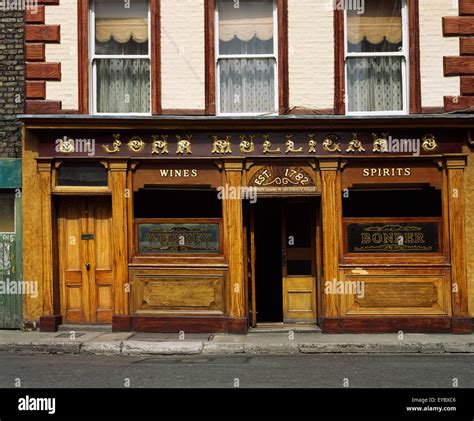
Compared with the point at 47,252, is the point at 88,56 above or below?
above

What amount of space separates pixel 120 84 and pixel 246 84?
2477 millimetres

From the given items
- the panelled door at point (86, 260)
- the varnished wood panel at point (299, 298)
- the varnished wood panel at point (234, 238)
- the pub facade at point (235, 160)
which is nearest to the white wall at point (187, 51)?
the pub facade at point (235, 160)

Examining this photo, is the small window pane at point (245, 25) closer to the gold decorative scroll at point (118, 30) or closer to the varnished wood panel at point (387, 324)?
the gold decorative scroll at point (118, 30)

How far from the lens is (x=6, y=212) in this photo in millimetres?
14531

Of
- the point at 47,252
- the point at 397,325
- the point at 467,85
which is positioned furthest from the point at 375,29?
the point at 47,252

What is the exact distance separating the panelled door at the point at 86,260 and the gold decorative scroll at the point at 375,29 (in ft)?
19.1

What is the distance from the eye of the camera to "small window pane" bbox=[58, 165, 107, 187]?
14.2m

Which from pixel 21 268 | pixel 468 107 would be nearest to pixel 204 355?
pixel 21 268

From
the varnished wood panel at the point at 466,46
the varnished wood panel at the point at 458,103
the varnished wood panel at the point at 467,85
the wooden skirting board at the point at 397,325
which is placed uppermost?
the varnished wood panel at the point at 466,46

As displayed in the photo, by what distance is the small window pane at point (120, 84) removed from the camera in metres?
14.5

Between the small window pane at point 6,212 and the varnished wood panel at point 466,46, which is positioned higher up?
the varnished wood panel at point 466,46

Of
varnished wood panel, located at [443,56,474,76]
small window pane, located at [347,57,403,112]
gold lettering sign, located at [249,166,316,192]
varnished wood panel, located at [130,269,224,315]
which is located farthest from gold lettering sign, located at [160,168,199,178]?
varnished wood panel, located at [443,56,474,76]

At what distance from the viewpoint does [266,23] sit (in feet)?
47.2

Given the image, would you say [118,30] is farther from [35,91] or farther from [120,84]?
[35,91]
